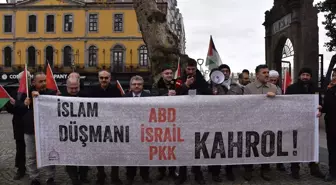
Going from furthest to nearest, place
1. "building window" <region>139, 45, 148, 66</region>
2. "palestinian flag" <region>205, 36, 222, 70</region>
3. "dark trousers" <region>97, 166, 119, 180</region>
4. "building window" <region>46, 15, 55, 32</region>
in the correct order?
"building window" <region>46, 15, 55, 32</region> < "building window" <region>139, 45, 148, 66</region> < "palestinian flag" <region>205, 36, 222, 70</region> < "dark trousers" <region>97, 166, 119, 180</region>

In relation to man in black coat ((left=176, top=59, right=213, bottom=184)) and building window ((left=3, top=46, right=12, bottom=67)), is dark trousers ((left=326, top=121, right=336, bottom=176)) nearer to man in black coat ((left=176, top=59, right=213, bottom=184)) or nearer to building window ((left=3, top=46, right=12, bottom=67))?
man in black coat ((left=176, top=59, right=213, bottom=184))

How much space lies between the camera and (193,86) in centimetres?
642

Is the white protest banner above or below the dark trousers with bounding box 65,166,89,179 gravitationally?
above

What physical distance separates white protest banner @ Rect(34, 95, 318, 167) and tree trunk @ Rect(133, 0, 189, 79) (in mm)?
3098

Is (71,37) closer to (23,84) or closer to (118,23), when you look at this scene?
(118,23)

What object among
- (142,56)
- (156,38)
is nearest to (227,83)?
(156,38)

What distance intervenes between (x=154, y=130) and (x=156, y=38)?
143 inches

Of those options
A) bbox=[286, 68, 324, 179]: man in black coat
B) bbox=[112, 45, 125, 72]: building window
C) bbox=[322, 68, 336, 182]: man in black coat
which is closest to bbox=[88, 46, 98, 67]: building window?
bbox=[112, 45, 125, 72]: building window

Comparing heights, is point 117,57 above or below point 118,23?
below

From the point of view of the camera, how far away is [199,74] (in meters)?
6.53

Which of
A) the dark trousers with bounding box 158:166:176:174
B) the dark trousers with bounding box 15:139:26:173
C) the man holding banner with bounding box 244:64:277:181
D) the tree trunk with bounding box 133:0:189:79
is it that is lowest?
the dark trousers with bounding box 158:166:176:174

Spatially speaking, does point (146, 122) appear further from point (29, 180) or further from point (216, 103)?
point (29, 180)

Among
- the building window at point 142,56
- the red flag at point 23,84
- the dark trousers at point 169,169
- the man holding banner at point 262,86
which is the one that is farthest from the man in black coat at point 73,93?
the building window at point 142,56

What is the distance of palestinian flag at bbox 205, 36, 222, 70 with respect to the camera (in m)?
7.70
